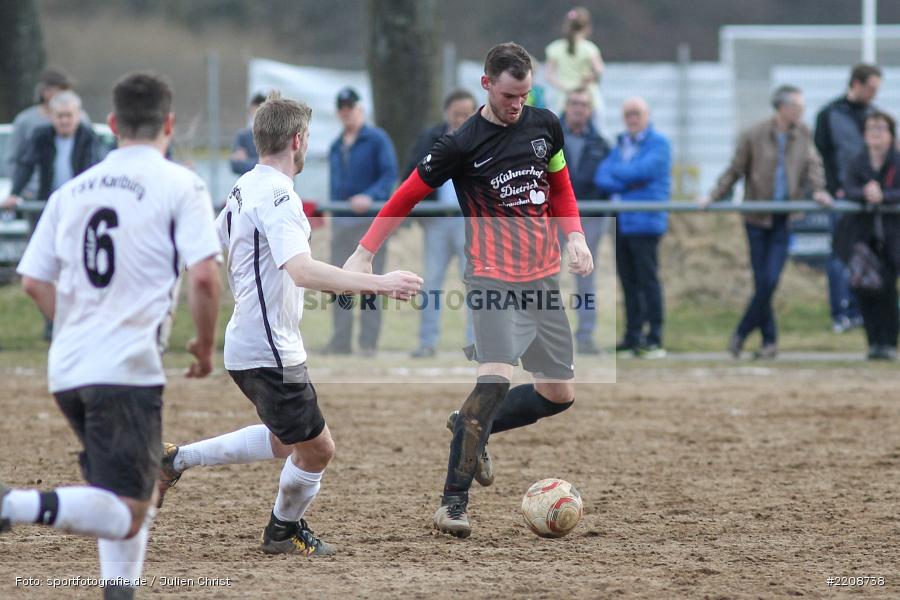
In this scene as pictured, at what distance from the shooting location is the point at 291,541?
5.45m

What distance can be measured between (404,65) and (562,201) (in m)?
9.40

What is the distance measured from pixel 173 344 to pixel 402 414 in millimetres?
3748

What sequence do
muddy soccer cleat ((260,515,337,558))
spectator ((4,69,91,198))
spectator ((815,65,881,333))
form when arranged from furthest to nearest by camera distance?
spectator ((4,69,91,198)) → spectator ((815,65,881,333)) → muddy soccer cleat ((260,515,337,558))

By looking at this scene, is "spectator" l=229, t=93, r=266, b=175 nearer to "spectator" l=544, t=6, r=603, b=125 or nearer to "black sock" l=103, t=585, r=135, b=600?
"spectator" l=544, t=6, r=603, b=125

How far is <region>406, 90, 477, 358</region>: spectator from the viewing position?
427 inches

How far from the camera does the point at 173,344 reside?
1212cm

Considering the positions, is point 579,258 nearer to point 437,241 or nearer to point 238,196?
point 238,196

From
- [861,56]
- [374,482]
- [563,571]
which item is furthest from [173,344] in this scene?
[861,56]

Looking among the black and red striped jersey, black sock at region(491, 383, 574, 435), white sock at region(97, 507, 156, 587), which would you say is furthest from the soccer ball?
white sock at region(97, 507, 156, 587)

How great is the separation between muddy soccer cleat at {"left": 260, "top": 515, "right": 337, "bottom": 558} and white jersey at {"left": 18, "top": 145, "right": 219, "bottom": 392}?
4.63 feet

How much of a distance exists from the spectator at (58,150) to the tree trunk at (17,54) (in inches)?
173

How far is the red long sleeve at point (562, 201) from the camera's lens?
6.02 metres

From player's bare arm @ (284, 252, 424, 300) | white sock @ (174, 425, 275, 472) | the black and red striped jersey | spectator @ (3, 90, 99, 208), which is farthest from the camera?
spectator @ (3, 90, 99, 208)

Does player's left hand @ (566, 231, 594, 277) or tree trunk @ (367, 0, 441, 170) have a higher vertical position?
tree trunk @ (367, 0, 441, 170)
